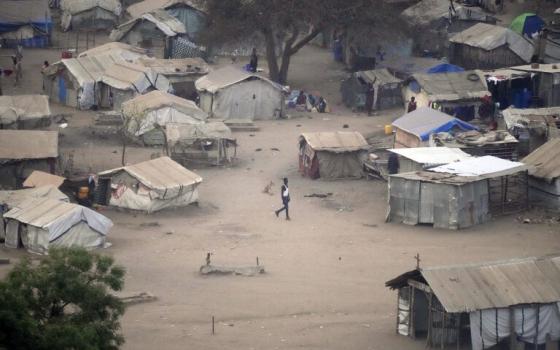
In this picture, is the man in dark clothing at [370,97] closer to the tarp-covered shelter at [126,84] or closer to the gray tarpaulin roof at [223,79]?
the gray tarpaulin roof at [223,79]

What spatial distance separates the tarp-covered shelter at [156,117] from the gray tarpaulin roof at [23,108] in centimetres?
243

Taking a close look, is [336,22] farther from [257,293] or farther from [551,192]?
[257,293]

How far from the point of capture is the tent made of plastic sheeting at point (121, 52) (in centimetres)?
4628

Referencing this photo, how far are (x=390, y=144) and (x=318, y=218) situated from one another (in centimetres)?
650

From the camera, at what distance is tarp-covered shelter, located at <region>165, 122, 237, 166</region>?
3625cm

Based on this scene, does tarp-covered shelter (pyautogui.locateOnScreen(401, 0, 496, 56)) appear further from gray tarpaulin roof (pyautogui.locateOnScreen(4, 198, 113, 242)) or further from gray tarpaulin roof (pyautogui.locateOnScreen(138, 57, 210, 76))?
gray tarpaulin roof (pyautogui.locateOnScreen(4, 198, 113, 242))

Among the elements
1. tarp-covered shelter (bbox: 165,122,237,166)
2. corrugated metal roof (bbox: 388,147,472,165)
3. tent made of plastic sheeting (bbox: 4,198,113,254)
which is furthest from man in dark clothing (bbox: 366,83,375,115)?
tent made of plastic sheeting (bbox: 4,198,113,254)

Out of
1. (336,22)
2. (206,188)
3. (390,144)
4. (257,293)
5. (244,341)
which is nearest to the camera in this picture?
(244,341)

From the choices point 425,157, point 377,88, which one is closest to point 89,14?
point 377,88

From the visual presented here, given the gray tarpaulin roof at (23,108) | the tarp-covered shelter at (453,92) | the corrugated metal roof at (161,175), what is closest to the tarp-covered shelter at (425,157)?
the corrugated metal roof at (161,175)

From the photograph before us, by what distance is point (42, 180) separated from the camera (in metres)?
32.0

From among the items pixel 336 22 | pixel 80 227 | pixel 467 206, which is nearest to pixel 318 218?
pixel 467 206

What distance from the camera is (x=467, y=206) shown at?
30688mm

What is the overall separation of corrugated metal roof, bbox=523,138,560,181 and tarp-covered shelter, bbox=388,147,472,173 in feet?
4.96
